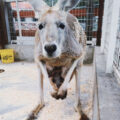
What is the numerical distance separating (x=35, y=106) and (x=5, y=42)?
2761mm

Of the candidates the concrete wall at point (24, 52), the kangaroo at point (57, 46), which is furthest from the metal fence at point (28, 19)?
the kangaroo at point (57, 46)

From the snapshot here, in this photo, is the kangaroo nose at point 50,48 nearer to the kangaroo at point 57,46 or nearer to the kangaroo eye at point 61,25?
the kangaroo at point 57,46

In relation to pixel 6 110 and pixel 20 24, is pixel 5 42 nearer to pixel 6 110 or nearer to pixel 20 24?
pixel 20 24

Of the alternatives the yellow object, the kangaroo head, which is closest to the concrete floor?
the kangaroo head

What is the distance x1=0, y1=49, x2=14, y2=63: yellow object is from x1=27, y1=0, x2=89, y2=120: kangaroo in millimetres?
2315

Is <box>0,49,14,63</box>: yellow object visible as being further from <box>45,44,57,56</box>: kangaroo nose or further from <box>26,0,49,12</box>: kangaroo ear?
<box>45,44,57,56</box>: kangaroo nose

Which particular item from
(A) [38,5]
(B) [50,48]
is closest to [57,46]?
(B) [50,48]

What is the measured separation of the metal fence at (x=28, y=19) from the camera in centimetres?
359

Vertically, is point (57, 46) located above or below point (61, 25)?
below

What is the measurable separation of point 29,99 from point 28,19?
8.18 ft

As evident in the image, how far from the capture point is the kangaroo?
1.22m

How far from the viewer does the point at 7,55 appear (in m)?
3.80

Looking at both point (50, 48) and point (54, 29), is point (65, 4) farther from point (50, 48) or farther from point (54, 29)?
point (50, 48)

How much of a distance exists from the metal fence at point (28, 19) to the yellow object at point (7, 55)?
396mm
